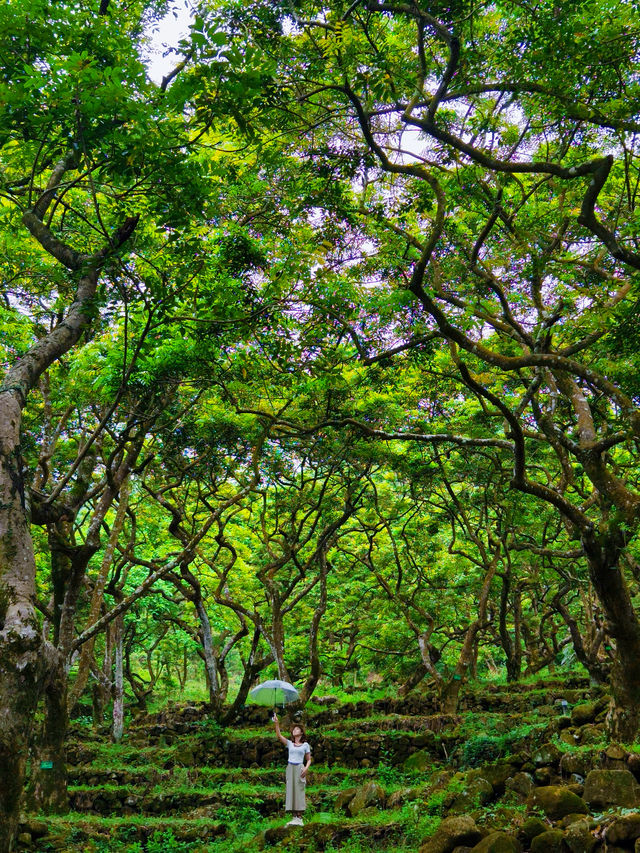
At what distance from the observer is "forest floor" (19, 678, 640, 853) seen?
600 cm

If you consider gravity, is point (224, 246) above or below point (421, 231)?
below

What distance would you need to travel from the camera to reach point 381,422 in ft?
37.7

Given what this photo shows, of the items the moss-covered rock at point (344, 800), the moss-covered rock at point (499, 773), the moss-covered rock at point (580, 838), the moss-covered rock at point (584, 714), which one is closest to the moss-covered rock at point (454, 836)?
the moss-covered rock at point (580, 838)

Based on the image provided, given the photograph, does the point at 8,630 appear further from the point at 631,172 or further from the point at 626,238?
the point at 631,172

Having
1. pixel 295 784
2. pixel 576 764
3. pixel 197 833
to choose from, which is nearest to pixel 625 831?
pixel 576 764

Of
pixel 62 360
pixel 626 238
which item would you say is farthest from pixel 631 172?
pixel 62 360

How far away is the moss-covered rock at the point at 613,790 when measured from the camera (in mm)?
5855

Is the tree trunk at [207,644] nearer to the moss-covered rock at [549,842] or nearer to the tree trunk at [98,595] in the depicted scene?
the tree trunk at [98,595]

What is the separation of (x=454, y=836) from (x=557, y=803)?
100cm

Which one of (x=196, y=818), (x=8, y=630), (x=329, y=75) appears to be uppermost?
(x=329, y=75)

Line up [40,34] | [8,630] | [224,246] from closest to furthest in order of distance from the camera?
[8,630], [40,34], [224,246]

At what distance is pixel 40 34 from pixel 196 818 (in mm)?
10531

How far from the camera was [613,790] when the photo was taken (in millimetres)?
5945

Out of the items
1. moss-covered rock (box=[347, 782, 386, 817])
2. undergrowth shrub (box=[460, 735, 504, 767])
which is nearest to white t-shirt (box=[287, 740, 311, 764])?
moss-covered rock (box=[347, 782, 386, 817])
